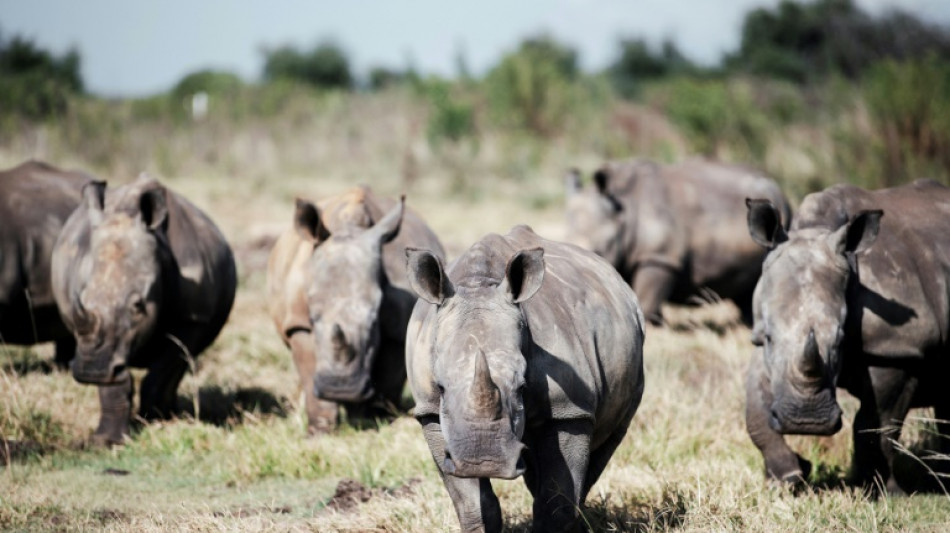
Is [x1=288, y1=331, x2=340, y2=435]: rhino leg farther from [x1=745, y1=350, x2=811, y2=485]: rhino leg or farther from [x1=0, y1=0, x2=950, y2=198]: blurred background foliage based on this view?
[x1=0, y1=0, x2=950, y2=198]: blurred background foliage

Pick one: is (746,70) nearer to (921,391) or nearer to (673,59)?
(673,59)

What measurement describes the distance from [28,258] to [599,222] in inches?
200

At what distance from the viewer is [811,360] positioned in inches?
219

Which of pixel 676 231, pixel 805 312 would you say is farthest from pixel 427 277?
pixel 676 231

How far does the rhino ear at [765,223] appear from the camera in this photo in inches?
237

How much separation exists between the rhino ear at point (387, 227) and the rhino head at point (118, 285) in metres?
1.41

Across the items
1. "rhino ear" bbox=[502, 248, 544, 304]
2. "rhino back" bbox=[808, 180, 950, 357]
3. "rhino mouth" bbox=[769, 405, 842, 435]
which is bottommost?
"rhino mouth" bbox=[769, 405, 842, 435]

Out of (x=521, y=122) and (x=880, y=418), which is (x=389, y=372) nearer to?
(x=880, y=418)

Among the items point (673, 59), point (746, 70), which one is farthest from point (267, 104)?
point (673, 59)

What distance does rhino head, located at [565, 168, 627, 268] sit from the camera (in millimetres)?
11297

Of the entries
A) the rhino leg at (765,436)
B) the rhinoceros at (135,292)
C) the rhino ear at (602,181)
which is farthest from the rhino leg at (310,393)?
the rhino ear at (602,181)

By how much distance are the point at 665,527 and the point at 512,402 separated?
1.35 meters

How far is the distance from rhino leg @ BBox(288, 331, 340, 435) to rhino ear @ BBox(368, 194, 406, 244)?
793mm

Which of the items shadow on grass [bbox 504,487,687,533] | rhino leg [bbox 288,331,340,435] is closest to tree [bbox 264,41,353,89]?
rhino leg [bbox 288,331,340,435]
